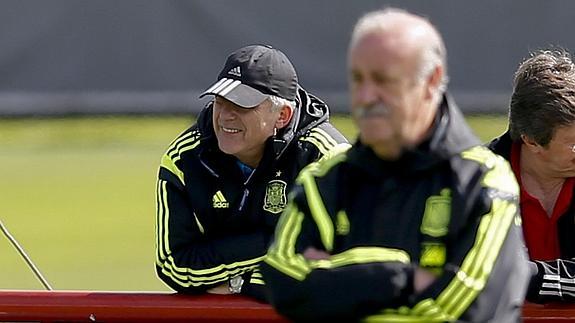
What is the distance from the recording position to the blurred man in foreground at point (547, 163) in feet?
13.3

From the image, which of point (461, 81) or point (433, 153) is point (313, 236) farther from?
point (461, 81)

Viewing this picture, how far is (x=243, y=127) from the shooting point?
4523 millimetres

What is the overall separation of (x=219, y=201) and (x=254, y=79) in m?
0.43

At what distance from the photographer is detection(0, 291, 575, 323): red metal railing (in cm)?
415

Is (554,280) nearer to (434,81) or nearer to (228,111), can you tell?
(228,111)

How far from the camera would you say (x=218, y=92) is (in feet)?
14.7

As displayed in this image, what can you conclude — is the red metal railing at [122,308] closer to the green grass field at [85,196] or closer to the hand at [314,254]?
the hand at [314,254]

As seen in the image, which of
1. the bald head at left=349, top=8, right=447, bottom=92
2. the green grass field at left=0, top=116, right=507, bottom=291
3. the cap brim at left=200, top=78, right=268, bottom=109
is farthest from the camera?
the green grass field at left=0, top=116, right=507, bottom=291

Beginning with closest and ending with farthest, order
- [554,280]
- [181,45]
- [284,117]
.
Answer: [554,280] < [284,117] < [181,45]

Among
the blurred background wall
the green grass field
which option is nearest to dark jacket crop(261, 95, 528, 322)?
the green grass field

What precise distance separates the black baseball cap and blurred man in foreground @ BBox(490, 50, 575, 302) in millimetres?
784

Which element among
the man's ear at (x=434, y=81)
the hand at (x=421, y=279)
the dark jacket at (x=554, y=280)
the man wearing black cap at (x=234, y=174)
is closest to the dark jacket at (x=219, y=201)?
the man wearing black cap at (x=234, y=174)

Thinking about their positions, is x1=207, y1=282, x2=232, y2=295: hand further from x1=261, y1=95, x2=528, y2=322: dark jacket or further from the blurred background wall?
the blurred background wall

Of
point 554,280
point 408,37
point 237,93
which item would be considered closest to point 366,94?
point 408,37
